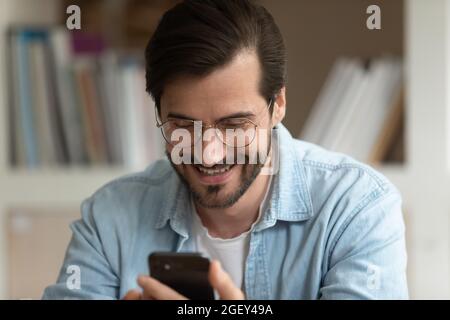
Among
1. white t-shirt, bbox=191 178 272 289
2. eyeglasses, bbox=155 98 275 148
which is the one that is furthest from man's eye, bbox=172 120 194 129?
white t-shirt, bbox=191 178 272 289

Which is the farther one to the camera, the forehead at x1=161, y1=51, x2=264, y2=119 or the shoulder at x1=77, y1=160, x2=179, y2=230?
the shoulder at x1=77, y1=160, x2=179, y2=230

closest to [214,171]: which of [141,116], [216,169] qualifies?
[216,169]

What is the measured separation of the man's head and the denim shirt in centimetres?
5

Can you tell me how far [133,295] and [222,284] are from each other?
0.11m

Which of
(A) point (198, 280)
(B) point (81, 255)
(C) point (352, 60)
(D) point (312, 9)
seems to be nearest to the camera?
(A) point (198, 280)

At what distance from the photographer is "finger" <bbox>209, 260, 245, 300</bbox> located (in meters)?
0.65

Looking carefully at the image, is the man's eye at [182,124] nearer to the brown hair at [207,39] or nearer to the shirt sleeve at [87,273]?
the brown hair at [207,39]

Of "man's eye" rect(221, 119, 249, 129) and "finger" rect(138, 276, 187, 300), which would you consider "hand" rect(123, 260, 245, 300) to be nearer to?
"finger" rect(138, 276, 187, 300)

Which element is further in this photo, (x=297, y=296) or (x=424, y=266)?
(x=424, y=266)

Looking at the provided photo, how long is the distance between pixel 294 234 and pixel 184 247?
0.11 metres

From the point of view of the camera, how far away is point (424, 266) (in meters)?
1.04

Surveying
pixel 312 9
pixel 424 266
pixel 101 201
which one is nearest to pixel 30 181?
pixel 101 201

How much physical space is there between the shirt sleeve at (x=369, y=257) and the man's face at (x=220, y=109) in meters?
0.11
